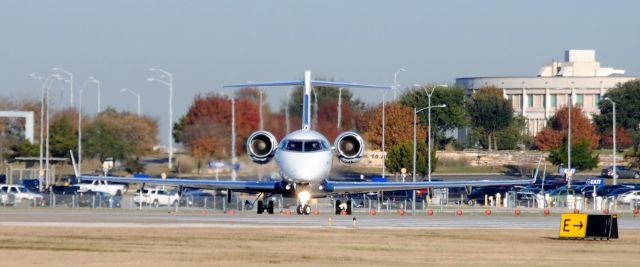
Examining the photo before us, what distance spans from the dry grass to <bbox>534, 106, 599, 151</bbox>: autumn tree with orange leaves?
244 feet

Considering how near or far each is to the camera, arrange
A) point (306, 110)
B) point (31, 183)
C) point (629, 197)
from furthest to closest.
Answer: point (31, 183) < point (629, 197) < point (306, 110)

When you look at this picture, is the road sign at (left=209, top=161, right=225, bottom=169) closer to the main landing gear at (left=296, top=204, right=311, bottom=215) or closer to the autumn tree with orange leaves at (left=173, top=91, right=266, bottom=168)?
the autumn tree with orange leaves at (left=173, top=91, right=266, bottom=168)

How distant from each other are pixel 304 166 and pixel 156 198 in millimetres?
26122

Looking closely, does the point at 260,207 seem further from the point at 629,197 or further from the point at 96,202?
the point at 629,197

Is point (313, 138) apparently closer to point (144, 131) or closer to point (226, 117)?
point (226, 117)

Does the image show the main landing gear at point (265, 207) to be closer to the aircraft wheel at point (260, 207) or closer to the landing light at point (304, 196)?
the aircraft wheel at point (260, 207)

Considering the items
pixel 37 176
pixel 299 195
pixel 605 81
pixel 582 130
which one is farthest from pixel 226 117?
pixel 605 81

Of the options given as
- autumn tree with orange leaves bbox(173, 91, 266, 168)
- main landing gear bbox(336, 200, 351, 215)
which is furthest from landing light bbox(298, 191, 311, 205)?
autumn tree with orange leaves bbox(173, 91, 266, 168)

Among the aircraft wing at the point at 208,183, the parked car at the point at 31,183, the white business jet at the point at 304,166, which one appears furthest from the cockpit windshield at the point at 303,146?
the parked car at the point at 31,183

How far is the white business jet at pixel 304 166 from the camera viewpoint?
161 ft

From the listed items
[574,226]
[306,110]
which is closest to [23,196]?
[306,110]

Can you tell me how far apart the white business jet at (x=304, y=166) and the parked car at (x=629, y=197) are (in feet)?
59.8

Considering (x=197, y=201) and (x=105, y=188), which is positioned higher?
(x=105, y=188)

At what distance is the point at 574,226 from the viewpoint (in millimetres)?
37531
